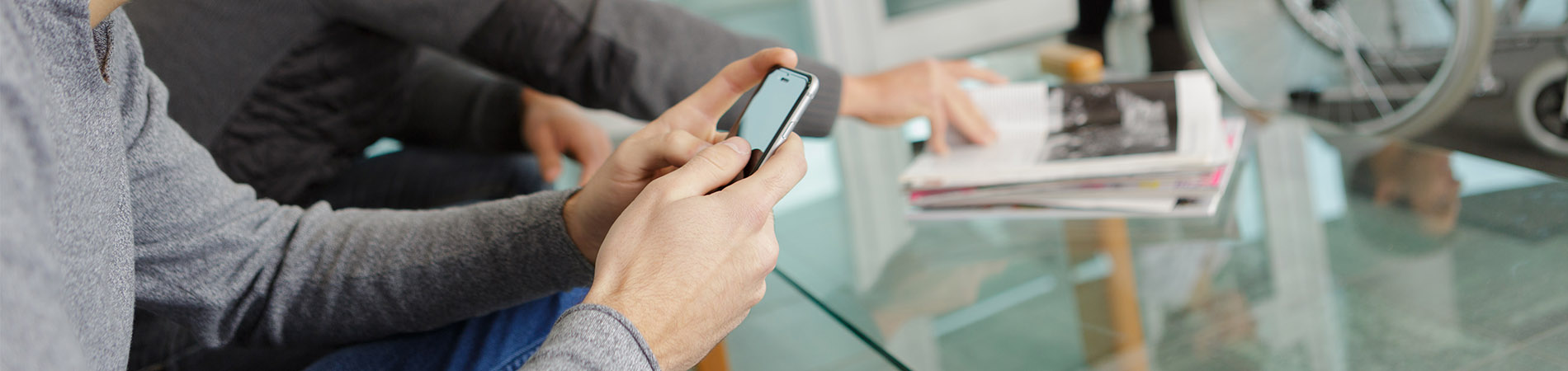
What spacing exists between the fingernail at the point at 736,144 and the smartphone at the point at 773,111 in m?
0.01

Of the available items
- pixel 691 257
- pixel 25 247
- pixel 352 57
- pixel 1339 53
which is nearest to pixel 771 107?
pixel 691 257

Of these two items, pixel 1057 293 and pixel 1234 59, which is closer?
pixel 1057 293

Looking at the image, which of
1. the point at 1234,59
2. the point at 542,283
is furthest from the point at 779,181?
the point at 1234,59

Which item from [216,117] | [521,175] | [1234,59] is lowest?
A: [1234,59]

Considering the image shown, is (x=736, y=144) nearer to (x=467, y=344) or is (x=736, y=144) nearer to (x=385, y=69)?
(x=467, y=344)

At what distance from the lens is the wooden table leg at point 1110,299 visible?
56 cm

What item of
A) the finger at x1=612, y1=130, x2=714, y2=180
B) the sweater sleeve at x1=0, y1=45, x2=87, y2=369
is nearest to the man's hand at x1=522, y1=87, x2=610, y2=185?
the finger at x1=612, y1=130, x2=714, y2=180

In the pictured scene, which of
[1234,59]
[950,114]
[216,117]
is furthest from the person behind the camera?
[1234,59]

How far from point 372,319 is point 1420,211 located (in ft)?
2.41

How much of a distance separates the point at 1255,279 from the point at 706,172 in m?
0.39

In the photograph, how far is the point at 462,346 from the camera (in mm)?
578

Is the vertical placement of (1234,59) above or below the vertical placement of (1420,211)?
below

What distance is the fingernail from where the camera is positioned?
0.49m

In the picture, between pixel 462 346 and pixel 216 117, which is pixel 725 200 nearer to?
pixel 462 346
